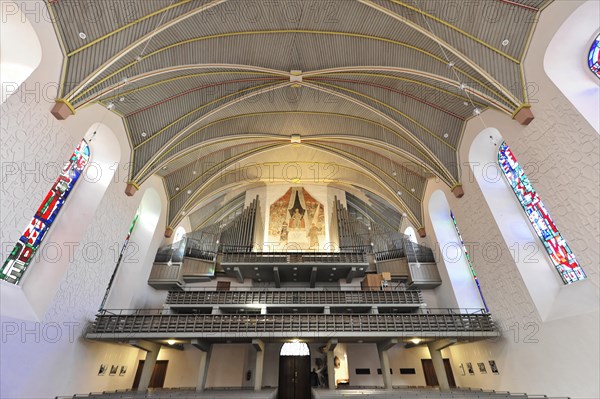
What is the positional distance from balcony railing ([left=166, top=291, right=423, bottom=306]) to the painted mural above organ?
3.56 metres

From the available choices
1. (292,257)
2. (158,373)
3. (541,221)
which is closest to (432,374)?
(292,257)

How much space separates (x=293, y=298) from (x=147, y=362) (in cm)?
758

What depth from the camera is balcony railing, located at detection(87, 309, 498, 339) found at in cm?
1173

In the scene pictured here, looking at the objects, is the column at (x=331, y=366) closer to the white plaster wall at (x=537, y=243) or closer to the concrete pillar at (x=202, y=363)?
the concrete pillar at (x=202, y=363)

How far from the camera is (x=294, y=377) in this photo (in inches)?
628

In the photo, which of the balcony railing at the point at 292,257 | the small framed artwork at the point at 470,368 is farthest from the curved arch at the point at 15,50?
the small framed artwork at the point at 470,368

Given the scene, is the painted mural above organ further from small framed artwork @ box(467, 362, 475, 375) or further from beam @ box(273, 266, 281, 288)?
small framed artwork @ box(467, 362, 475, 375)

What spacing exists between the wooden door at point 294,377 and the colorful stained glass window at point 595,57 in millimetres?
17881

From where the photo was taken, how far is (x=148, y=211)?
54.2 ft

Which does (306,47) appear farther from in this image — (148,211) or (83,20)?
(148,211)

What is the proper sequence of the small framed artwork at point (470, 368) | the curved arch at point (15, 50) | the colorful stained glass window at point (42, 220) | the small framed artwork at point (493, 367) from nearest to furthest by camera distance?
the curved arch at point (15, 50) → the colorful stained glass window at point (42, 220) → the small framed artwork at point (493, 367) → the small framed artwork at point (470, 368)

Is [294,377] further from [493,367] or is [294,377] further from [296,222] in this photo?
[493,367]

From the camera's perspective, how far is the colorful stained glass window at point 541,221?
31.9 feet

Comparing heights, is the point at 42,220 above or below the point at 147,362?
above
